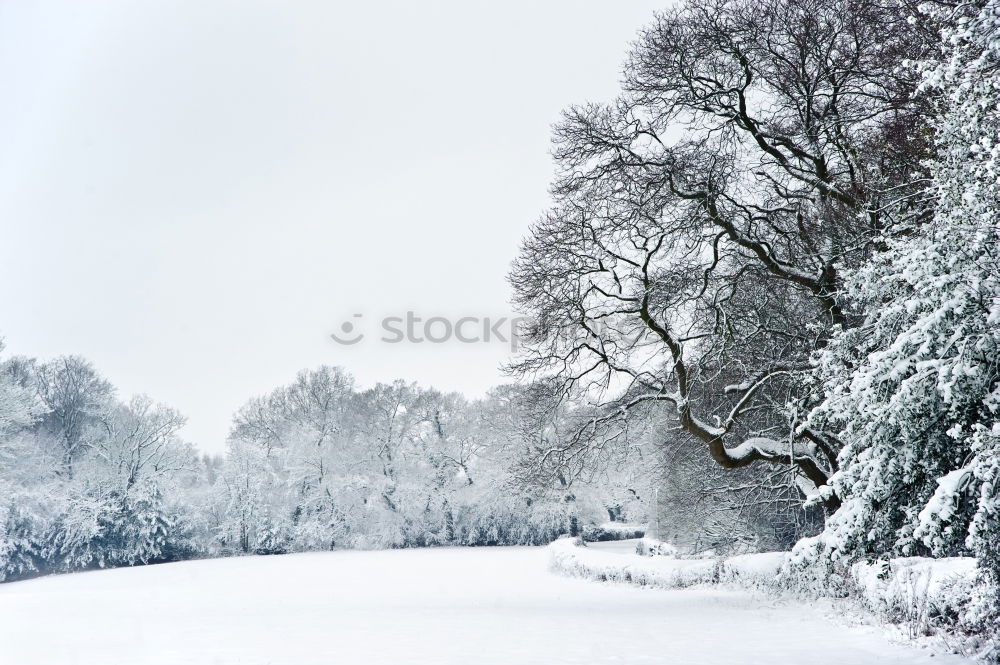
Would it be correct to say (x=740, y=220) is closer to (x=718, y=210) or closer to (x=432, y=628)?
(x=718, y=210)

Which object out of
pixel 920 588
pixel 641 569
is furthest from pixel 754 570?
pixel 920 588

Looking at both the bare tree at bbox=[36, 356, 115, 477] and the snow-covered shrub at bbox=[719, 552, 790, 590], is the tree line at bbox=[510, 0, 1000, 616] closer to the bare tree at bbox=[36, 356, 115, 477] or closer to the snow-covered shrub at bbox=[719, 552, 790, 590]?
the snow-covered shrub at bbox=[719, 552, 790, 590]

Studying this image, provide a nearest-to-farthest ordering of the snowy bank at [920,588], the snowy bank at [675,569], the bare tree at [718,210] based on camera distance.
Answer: the snowy bank at [920,588] → the bare tree at [718,210] → the snowy bank at [675,569]

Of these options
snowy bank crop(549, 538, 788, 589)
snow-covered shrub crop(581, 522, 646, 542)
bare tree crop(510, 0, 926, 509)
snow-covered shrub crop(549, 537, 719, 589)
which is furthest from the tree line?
snow-covered shrub crop(581, 522, 646, 542)

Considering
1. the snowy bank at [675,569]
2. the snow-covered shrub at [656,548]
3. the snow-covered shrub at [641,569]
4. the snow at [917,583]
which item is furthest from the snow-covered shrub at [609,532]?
the snow at [917,583]

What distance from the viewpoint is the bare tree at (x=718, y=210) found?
1116 cm

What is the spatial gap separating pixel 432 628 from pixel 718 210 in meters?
7.96

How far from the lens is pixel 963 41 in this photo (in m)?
6.33

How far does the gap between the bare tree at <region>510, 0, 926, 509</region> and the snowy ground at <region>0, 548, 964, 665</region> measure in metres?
2.91

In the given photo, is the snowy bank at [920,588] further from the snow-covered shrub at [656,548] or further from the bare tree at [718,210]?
the snow-covered shrub at [656,548]

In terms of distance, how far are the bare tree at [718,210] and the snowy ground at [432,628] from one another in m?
2.91

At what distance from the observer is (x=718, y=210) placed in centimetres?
1207

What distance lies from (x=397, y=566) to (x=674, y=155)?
21.8m

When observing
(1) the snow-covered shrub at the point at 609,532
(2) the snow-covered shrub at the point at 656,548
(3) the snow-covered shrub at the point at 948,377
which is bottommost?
(1) the snow-covered shrub at the point at 609,532
